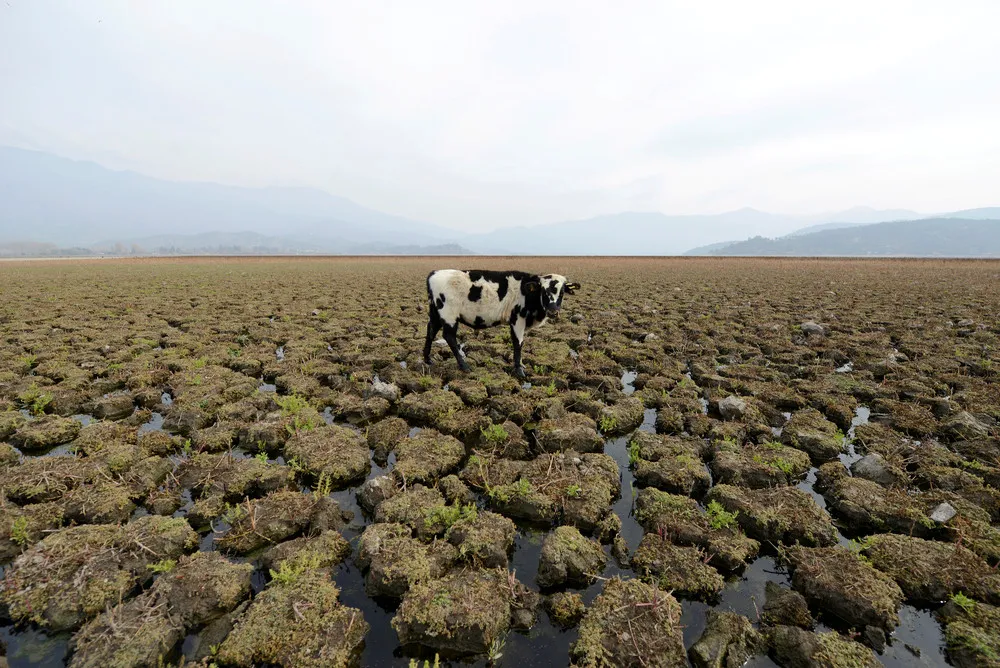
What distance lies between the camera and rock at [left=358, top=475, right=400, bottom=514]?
14.4ft

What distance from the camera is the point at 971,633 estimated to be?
3.00 metres

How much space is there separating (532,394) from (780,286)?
2282cm

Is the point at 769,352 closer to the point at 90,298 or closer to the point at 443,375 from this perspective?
the point at 443,375

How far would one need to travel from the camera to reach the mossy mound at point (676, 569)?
342 cm

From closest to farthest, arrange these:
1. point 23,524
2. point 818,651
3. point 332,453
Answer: point 818,651 → point 23,524 → point 332,453

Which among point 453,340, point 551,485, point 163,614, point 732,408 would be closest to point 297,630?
point 163,614

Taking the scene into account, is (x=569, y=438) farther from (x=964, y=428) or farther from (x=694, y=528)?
(x=964, y=428)

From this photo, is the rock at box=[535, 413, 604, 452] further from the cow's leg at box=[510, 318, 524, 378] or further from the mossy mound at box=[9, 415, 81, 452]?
the mossy mound at box=[9, 415, 81, 452]

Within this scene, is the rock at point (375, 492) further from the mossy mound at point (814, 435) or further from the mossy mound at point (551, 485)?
the mossy mound at point (814, 435)

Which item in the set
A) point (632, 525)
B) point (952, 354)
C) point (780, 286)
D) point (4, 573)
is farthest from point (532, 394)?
point (780, 286)

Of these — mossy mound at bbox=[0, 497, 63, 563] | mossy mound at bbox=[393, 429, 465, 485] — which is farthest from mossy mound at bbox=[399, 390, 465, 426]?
mossy mound at bbox=[0, 497, 63, 563]

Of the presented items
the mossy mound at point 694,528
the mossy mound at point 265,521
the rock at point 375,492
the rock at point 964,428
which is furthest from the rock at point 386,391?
the rock at point 964,428

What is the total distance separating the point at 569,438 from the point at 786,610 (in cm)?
293

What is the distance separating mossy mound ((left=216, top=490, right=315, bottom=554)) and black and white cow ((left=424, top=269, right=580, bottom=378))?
477 cm
